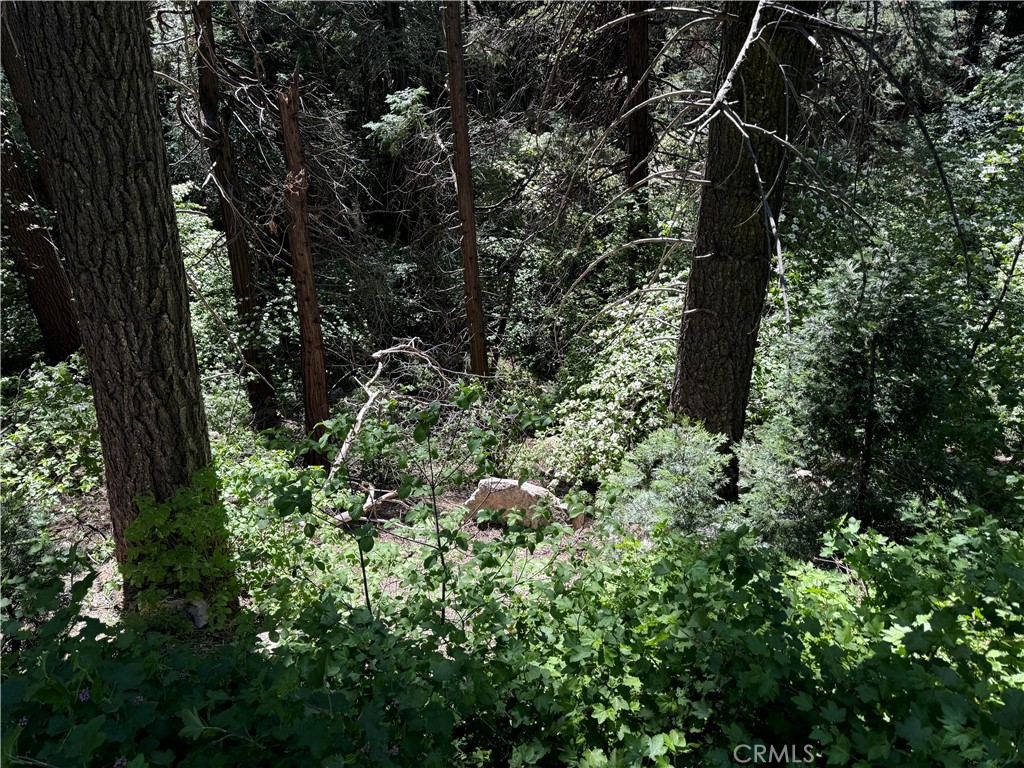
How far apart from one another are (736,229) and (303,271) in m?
5.47

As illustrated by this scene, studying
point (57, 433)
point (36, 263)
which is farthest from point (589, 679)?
point (36, 263)

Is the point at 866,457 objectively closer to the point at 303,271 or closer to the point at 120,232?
the point at 120,232

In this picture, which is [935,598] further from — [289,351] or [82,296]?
[289,351]

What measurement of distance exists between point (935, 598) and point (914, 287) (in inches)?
87.6

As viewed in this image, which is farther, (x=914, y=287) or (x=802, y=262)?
(x=802, y=262)

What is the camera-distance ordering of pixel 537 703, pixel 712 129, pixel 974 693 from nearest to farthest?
pixel 974 693 → pixel 537 703 → pixel 712 129

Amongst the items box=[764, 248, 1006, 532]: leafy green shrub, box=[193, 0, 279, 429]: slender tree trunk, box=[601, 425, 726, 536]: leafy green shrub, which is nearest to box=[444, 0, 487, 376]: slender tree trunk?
box=[193, 0, 279, 429]: slender tree trunk

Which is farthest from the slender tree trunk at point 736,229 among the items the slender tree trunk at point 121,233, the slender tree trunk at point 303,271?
the slender tree trunk at point 303,271

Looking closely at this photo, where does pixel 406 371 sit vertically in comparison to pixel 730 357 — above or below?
below

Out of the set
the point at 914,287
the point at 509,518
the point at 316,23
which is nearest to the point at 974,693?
the point at 509,518

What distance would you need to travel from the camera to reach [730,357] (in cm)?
550

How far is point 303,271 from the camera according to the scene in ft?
28.1

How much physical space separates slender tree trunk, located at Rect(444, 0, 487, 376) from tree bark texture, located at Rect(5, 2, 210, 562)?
5856 mm

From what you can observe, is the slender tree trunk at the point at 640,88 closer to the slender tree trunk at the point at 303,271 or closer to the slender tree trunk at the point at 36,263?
the slender tree trunk at the point at 303,271
